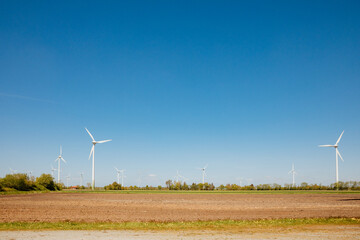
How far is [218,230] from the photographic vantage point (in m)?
19.0

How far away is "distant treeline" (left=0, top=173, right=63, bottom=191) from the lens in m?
83.2

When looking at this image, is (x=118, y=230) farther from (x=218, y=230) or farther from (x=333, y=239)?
(x=333, y=239)

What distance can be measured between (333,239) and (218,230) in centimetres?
598

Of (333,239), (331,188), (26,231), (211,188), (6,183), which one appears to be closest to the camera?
(333,239)

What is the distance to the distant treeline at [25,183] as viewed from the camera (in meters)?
83.2

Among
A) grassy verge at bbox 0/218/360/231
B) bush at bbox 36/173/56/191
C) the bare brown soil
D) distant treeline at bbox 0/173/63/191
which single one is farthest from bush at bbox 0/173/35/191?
grassy verge at bbox 0/218/360/231

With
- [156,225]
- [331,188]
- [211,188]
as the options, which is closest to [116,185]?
[211,188]

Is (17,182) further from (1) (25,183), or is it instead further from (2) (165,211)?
(2) (165,211)

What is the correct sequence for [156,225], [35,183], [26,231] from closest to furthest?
[26,231] < [156,225] < [35,183]

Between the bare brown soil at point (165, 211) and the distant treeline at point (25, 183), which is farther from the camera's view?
the distant treeline at point (25, 183)

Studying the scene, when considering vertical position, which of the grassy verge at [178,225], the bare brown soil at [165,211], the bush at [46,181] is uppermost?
the grassy verge at [178,225]

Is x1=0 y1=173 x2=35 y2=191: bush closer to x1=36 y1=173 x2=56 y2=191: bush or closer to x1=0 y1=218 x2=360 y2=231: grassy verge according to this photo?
x1=36 y1=173 x2=56 y2=191: bush

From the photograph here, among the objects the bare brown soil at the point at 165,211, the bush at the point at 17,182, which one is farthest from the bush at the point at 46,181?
the bare brown soil at the point at 165,211

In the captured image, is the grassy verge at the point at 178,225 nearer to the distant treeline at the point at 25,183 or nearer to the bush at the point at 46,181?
the distant treeline at the point at 25,183
